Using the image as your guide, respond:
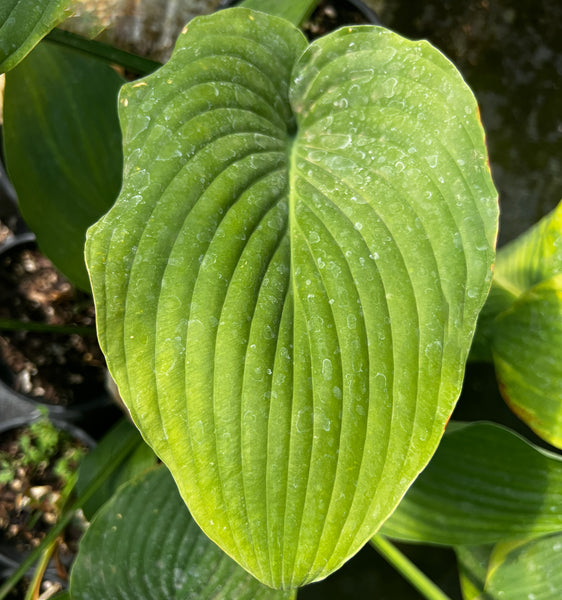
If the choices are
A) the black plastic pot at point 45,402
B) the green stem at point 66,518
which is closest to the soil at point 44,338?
the black plastic pot at point 45,402

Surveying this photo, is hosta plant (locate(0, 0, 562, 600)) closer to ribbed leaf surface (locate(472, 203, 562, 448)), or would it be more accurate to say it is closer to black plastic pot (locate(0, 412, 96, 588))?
ribbed leaf surface (locate(472, 203, 562, 448))

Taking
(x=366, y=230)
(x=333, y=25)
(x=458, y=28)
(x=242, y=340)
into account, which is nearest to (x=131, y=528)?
(x=242, y=340)

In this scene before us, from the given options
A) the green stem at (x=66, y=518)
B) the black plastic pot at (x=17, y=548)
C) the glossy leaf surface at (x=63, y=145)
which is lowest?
the black plastic pot at (x=17, y=548)

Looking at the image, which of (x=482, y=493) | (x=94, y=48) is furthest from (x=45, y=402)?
Answer: (x=482, y=493)

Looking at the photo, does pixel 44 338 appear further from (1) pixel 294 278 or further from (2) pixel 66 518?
(1) pixel 294 278

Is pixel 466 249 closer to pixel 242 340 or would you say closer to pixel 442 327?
pixel 442 327

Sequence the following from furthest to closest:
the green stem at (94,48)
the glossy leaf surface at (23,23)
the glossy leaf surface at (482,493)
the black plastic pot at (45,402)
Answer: the black plastic pot at (45,402) → the glossy leaf surface at (482,493) → the green stem at (94,48) → the glossy leaf surface at (23,23)

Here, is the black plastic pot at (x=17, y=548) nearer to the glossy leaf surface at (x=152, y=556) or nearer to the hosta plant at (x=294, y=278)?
the glossy leaf surface at (x=152, y=556)
